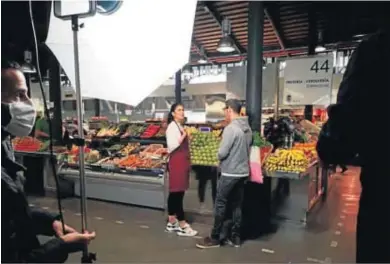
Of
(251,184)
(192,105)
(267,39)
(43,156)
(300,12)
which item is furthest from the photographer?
(192,105)

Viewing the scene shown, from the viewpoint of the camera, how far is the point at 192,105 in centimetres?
1258

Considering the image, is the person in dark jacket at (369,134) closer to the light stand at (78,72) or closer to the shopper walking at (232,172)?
the light stand at (78,72)

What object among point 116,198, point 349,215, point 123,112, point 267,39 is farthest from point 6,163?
point 123,112

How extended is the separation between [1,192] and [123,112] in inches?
521

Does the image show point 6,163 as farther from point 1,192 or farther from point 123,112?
point 123,112

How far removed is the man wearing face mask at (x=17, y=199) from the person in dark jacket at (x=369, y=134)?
946mm

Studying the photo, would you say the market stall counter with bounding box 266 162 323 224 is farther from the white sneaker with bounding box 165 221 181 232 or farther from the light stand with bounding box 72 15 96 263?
the light stand with bounding box 72 15 96 263

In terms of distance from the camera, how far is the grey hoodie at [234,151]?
339cm

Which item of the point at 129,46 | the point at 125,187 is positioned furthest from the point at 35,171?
the point at 129,46

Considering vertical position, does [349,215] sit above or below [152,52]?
below

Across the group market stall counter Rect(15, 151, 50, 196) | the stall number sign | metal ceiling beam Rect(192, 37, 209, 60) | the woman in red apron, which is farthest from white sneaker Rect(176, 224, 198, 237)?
metal ceiling beam Rect(192, 37, 209, 60)

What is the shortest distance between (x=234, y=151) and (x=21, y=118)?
2.53 metres

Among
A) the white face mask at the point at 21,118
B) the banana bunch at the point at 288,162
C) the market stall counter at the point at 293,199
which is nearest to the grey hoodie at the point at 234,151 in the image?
the banana bunch at the point at 288,162

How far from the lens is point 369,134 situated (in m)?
1.09
